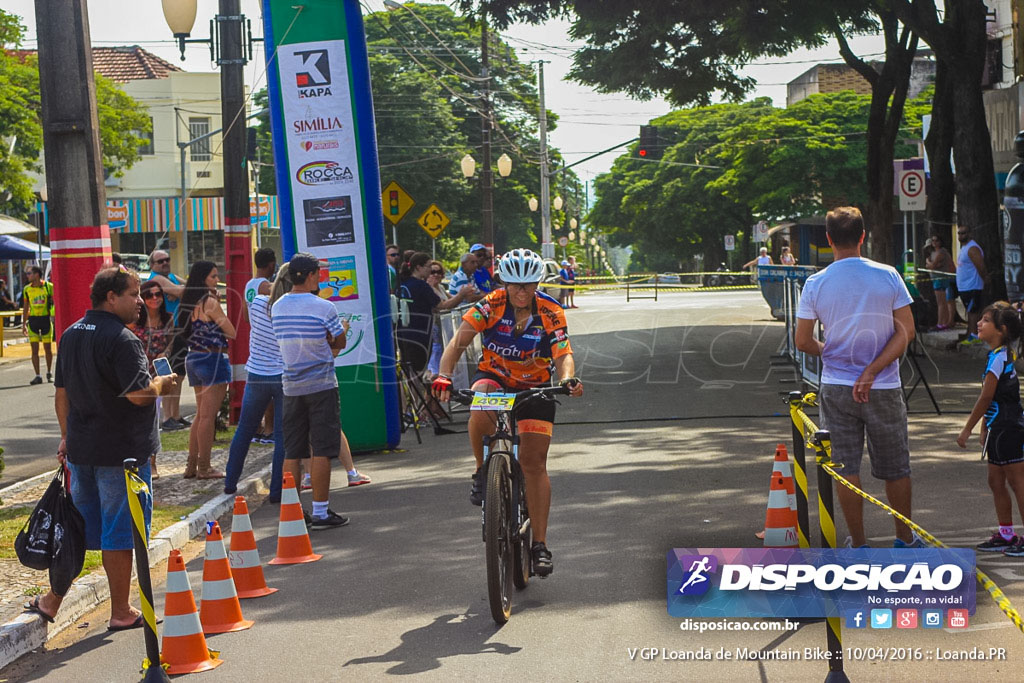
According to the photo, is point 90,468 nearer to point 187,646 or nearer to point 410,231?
point 187,646

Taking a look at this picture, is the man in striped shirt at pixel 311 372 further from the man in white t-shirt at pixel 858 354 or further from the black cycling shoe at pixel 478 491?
the man in white t-shirt at pixel 858 354

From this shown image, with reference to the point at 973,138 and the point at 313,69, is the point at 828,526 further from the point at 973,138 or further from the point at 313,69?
the point at 973,138

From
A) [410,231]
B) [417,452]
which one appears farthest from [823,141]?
[417,452]

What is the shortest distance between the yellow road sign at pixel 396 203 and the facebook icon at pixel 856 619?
56.6 ft

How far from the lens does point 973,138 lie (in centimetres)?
2108

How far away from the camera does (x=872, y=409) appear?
692 centimetres

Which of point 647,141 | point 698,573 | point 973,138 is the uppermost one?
point 647,141

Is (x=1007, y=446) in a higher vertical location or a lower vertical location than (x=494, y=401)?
lower

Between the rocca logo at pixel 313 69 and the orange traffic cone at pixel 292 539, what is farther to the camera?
the rocca logo at pixel 313 69

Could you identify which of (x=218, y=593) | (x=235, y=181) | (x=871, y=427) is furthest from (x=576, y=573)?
(x=235, y=181)

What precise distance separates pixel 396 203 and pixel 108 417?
628 inches

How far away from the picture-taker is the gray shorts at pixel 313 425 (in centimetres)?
968

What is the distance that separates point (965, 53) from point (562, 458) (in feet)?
40.6

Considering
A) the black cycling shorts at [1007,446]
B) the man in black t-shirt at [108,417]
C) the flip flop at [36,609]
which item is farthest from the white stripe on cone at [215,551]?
the black cycling shorts at [1007,446]
